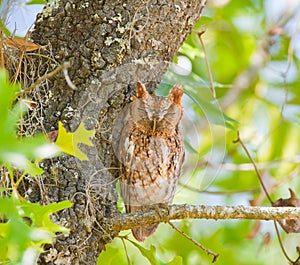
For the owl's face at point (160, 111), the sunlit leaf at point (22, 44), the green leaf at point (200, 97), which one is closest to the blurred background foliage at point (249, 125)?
the green leaf at point (200, 97)

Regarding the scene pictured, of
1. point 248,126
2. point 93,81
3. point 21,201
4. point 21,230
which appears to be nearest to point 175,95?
point 93,81

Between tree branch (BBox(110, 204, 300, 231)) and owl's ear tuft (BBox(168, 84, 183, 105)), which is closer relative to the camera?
tree branch (BBox(110, 204, 300, 231))

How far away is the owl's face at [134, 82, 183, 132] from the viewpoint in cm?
250

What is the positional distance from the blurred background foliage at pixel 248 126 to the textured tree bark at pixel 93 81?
89cm

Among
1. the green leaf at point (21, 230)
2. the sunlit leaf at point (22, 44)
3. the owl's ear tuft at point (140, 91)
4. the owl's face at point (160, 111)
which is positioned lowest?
the green leaf at point (21, 230)

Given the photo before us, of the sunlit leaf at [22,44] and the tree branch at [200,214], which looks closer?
the tree branch at [200,214]

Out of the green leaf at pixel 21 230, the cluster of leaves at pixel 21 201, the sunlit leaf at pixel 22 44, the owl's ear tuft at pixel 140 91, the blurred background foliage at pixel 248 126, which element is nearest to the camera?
the cluster of leaves at pixel 21 201

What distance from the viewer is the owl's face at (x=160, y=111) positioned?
250cm

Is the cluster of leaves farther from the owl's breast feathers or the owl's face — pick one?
the owl's breast feathers

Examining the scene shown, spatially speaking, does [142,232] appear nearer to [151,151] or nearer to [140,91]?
[151,151]

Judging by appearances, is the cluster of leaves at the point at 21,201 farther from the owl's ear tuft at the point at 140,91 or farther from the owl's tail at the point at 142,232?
the owl's tail at the point at 142,232

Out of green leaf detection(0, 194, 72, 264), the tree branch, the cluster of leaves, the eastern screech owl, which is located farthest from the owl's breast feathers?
green leaf detection(0, 194, 72, 264)

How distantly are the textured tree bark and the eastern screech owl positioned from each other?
13cm

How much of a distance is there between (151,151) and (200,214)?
1.88ft
